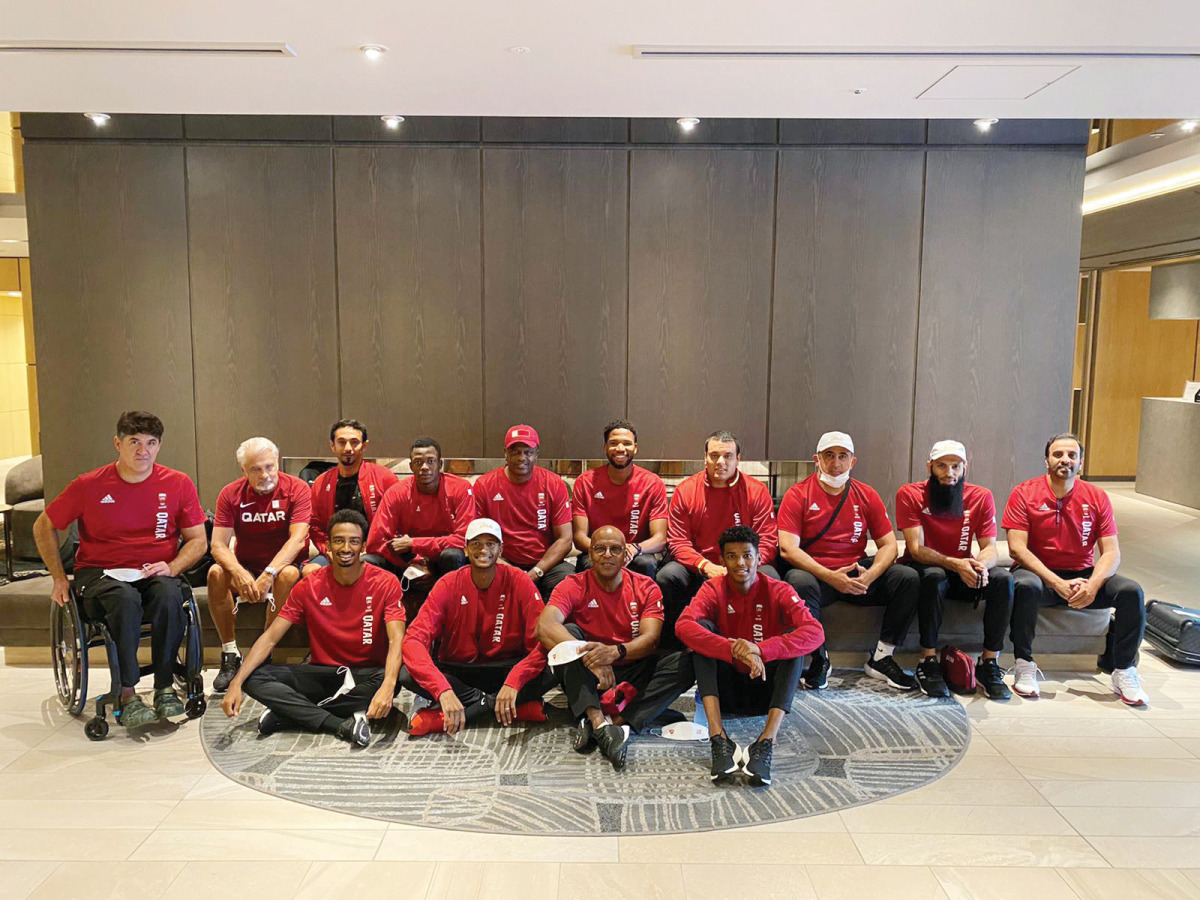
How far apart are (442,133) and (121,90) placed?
7.06 ft

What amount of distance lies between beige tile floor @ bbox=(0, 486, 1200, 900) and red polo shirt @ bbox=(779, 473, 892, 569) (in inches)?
50.7

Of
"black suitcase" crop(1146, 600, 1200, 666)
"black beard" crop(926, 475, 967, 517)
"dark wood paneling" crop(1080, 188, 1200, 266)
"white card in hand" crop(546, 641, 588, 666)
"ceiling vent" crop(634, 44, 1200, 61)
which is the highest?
"ceiling vent" crop(634, 44, 1200, 61)

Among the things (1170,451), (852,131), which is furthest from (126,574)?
(1170,451)

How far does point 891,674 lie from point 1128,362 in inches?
357

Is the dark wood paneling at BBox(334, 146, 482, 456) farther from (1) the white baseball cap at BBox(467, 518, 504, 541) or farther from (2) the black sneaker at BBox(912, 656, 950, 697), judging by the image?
(2) the black sneaker at BBox(912, 656, 950, 697)

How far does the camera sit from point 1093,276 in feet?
38.0

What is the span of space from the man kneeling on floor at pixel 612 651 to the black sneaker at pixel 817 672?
948mm

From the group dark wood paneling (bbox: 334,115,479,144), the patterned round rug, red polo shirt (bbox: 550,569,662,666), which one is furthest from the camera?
dark wood paneling (bbox: 334,115,479,144)

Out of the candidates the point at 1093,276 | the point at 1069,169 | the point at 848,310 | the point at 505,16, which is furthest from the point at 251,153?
the point at 1093,276

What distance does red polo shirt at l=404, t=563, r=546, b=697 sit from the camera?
14.5 ft

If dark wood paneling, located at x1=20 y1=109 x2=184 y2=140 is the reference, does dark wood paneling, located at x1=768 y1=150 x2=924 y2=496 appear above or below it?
below

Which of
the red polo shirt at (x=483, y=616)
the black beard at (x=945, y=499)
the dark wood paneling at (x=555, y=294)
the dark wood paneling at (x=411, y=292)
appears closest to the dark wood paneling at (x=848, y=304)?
the dark wood paneling at (x=555, y=294)

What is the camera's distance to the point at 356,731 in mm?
4086

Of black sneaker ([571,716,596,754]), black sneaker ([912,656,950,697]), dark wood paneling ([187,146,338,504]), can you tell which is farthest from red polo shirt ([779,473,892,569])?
dark wood paneling ([187,146,338,504])
